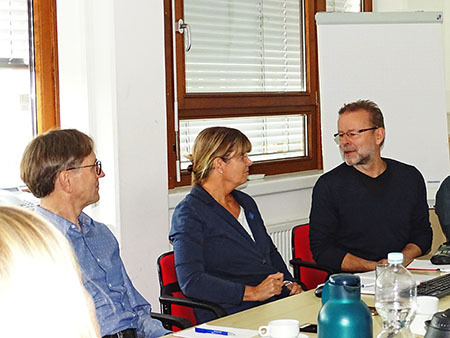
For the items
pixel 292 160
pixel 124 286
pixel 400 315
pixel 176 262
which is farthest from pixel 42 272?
pixel 292 160

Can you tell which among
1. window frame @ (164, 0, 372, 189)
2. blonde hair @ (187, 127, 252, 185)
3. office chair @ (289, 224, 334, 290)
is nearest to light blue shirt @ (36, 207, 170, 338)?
blonde hair @ (187, 127, 252, 185)

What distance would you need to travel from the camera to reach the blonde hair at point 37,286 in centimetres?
79

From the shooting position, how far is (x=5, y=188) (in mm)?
3596

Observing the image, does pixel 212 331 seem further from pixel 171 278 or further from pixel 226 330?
pixel 171 278

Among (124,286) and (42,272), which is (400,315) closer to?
(124,286)

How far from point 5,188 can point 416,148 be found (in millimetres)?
2379

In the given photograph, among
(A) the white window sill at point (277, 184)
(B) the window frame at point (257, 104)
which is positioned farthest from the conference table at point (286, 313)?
(B) the window frame at point (257, 104)

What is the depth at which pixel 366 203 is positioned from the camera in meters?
3.67

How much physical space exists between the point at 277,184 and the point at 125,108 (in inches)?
51.6

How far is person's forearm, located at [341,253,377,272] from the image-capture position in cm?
348

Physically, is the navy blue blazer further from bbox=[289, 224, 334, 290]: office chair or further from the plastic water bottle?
the plastic water bottle

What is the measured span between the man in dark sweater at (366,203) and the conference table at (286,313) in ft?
3.30

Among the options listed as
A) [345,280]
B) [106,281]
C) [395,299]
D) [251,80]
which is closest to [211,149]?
[106,281]

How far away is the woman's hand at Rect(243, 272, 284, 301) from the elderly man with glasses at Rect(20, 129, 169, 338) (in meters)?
0.48
